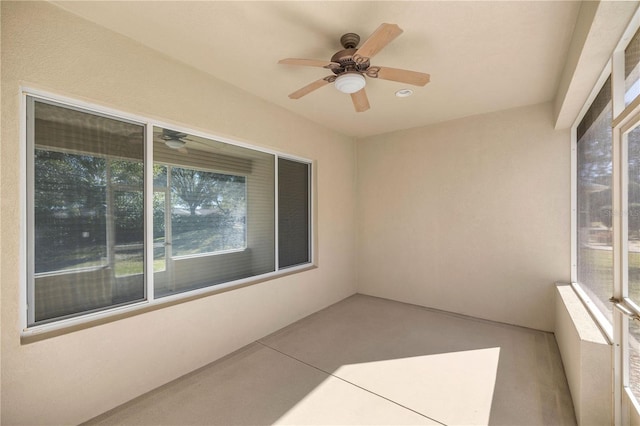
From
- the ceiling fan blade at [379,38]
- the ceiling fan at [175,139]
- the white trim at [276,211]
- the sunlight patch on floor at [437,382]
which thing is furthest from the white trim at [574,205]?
the ceiling fan at [175,139]

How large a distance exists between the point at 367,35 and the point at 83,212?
2414mm

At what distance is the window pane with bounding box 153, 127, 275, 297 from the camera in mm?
2479

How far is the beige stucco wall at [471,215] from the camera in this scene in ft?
10.9

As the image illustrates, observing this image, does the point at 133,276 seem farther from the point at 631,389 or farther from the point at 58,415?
the point at 631,389

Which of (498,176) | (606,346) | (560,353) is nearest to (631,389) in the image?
(606,346)

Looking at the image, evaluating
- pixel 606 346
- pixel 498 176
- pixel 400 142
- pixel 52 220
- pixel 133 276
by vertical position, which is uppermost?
pixel 400 142

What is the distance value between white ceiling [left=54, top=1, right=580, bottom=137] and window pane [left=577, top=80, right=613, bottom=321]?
0.59 metres

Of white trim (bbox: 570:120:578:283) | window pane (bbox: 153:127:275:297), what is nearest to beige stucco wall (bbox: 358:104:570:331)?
white trim (bbox: 570:120:578:283)

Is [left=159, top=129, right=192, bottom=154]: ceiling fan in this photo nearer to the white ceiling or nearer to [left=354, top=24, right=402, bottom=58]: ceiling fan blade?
the white ceiling

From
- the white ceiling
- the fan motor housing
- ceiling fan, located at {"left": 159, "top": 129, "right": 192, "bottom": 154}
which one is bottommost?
ceiling fan, located at {"left": 159, "top": 129, "right": 192, "bottom": 154}

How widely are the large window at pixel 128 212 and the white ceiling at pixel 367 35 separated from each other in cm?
71

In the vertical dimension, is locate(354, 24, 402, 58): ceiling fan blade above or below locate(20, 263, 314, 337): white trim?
above

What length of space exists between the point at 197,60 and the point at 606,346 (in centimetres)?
369

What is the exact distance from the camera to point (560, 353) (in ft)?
9.13
